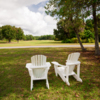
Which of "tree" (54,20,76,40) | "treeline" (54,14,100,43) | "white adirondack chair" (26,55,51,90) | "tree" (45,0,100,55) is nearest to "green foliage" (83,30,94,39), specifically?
"treeline" (54,14,100,43)

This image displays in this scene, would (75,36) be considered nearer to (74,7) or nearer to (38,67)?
(74,7)

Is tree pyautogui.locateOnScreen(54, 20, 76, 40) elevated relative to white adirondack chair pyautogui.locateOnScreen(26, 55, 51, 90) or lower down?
elevated

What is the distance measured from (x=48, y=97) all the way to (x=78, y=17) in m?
9.42

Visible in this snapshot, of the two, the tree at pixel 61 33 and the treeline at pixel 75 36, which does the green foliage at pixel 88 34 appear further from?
the tree at pixel 61 33

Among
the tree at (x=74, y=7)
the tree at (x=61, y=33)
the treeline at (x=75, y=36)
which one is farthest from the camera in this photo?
the tree at (x=61, y=33)

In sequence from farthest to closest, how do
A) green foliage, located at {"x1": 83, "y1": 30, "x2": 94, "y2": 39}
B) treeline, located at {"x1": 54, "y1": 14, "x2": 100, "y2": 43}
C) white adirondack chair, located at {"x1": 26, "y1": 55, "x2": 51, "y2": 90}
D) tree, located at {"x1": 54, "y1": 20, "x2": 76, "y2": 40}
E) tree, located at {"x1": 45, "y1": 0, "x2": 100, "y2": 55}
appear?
1. tree, located at {"x1": 54, "y1": 20, "x2": 76, "y2": 40}
2. green foliage, located at {"x1": 83, "y1": 30, "x2": 94, "y2": 39}
3. treeline, located at {"x1": 54, "y1": 14, "x2": 100, "y2": 43}
4. tree, located at {"x1": 45, "y1": 0, "x2": 100, "y2": 55}
5. white adirondack chair, located at {"x1": 26, "y1": 55, "x2": 51, "y2": 90}

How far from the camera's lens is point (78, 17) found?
9.80m

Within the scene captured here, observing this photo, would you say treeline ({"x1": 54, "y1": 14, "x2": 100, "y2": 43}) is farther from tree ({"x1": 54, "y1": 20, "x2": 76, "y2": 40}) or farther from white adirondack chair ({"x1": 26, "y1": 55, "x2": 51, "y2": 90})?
white adirondack chair ({"x1": 26, "y1": 55, "x2": 51, "y2": 90})

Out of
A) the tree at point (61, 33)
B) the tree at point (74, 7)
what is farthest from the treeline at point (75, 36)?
the tree at point (74, 7)

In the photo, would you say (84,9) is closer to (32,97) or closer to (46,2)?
(46,2)

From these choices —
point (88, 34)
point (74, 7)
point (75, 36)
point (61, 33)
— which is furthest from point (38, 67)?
point (61, 33)

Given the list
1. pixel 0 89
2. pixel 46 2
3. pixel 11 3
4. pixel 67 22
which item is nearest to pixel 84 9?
pixel 67 22

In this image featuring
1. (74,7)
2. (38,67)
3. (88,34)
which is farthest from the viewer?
(88,34)

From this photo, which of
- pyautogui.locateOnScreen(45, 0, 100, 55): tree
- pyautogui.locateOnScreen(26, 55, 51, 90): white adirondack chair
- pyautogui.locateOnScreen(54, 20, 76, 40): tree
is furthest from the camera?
pyautogui.locateOnScreen(54, 20, 76, 40): tree
